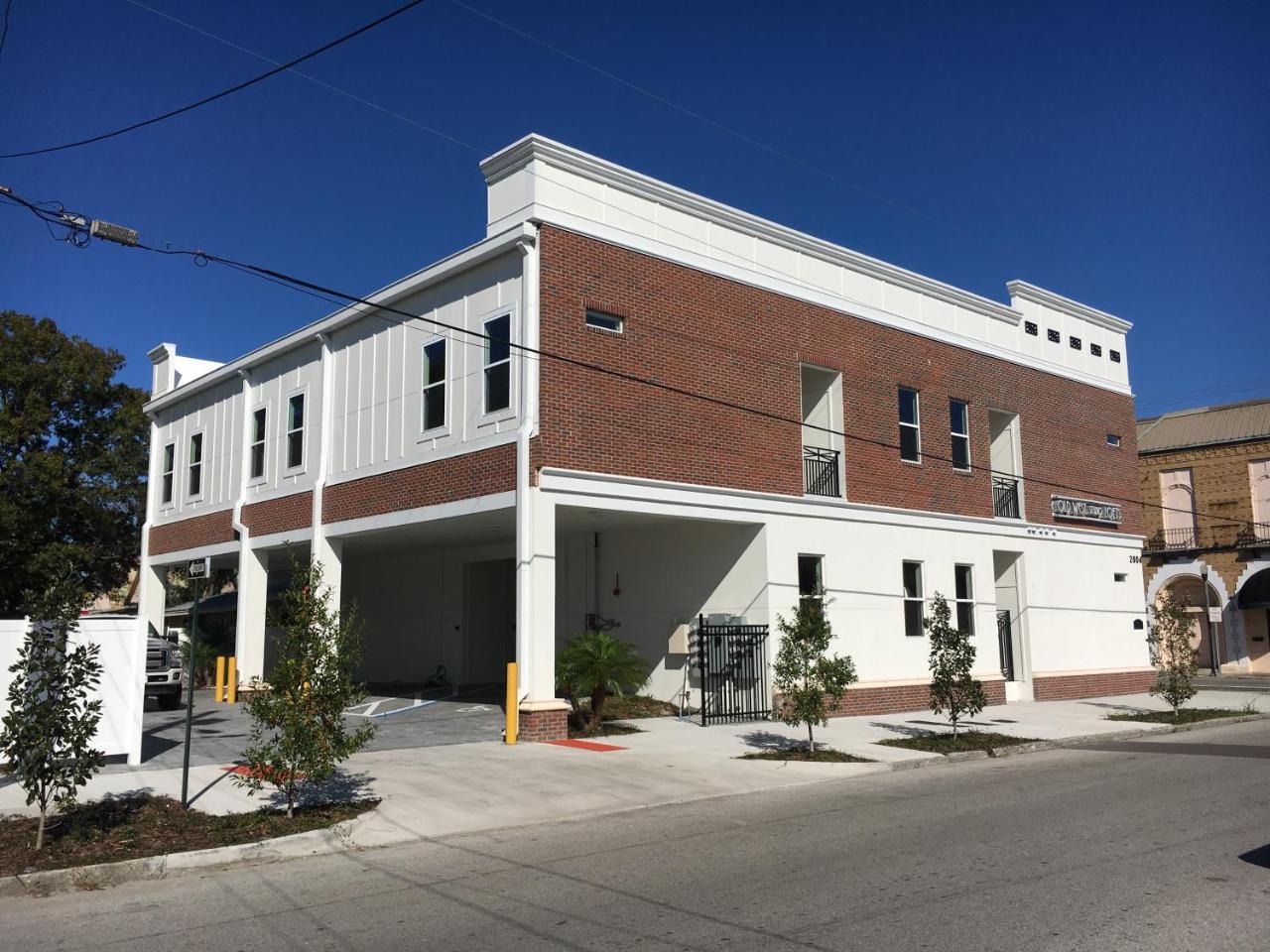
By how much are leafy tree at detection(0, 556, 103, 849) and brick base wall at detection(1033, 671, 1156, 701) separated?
23086 mm

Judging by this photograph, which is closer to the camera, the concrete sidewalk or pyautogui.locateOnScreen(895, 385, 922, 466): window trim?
the concrete sidewalk

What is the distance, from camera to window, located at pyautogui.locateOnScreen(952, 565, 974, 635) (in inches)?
954

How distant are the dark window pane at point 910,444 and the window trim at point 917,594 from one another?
240 cm

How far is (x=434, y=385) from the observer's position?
1945 centimetres

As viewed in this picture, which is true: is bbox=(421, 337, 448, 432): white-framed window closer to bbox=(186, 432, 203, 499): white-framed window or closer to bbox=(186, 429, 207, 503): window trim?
bbox=(186, 429, 207, 503): window trim

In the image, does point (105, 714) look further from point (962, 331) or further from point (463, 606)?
point (962, 331)

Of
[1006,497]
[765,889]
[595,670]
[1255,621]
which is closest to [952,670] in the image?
[595,670]

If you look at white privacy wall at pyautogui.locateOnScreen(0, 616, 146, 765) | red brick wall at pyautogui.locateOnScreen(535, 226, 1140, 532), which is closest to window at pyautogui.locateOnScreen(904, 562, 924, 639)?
red brick wall at pyautogui.locateOnScreen(535, 226, 1140, 532)

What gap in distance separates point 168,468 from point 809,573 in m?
19.5

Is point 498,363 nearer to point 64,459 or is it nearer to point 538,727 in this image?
point 538,727

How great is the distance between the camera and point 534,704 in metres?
16.0

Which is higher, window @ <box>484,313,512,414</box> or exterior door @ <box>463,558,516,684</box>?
window @ <box>484,313,512,414</box>

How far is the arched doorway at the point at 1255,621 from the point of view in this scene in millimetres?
44875

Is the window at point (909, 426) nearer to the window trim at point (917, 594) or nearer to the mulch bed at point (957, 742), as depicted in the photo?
the window trim at point (917, 594)
